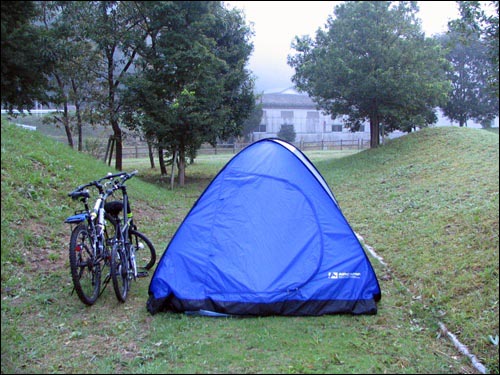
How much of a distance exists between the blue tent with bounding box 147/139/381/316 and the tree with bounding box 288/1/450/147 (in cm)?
304

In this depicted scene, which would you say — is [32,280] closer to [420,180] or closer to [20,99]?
[20,99]

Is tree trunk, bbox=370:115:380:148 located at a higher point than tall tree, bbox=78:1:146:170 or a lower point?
lower

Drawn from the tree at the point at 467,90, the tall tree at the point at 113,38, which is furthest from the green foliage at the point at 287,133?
the tree at the point at 467,90

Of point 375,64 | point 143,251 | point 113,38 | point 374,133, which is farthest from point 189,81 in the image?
point 374,133

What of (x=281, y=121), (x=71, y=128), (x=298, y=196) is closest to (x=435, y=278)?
(x=298, y=196)

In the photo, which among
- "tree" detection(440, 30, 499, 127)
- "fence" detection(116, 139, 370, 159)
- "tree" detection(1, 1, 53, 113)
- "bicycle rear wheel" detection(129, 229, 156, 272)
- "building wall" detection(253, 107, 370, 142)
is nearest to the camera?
"tree" detection(1, 1, 53, 113)

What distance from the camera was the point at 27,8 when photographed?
3.57 m

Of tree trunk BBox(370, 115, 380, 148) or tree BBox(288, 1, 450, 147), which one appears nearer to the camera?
tree BBox(288, 1, 450, 147)

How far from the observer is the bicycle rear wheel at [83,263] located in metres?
4.03

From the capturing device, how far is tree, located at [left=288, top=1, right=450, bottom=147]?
8070 mm

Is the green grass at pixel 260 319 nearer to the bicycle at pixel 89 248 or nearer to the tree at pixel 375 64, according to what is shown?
the bicycle at pixel 89 248

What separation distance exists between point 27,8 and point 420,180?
856cm

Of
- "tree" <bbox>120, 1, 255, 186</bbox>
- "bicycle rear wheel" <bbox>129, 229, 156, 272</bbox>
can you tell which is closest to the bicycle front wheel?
"bicycle rear wheel" <bbox>129, 229, 156, 272</bbox>

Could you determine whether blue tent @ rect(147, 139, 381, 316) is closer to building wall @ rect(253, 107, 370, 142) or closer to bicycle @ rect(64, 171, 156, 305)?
bicycle @ rect(64, 171, 156, 305)
